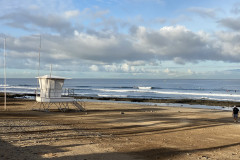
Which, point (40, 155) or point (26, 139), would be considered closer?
point (40, 155)

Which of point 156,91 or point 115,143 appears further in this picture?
point 156,91

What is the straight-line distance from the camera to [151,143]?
434 inches

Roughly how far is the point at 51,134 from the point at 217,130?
9.20 meters

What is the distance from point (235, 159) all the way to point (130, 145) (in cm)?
376

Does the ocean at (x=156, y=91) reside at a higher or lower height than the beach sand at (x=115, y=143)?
lower

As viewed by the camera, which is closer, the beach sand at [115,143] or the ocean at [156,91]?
the beach sand at [115,143]

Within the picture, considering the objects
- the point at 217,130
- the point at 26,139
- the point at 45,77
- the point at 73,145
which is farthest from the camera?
the point at 45,77

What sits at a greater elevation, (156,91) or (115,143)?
(115,143)

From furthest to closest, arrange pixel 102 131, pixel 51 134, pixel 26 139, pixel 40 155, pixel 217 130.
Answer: pixel 217 130, pixel 102 131, pixel 51 134, pixel 26 139, pixel 40 155

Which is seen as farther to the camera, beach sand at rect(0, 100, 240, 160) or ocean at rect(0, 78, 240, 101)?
ocean at rect(0, 78, 240, 101)

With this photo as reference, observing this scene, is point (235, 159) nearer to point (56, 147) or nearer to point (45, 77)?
point (56, 147)

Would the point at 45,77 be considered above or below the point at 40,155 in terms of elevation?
above

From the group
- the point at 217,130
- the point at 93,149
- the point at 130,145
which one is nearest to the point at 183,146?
the point at 130,145

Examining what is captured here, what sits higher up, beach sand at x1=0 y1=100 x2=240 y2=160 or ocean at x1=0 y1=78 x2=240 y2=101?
beach sand at x1=0 y1=100 x2=240 y2=160
